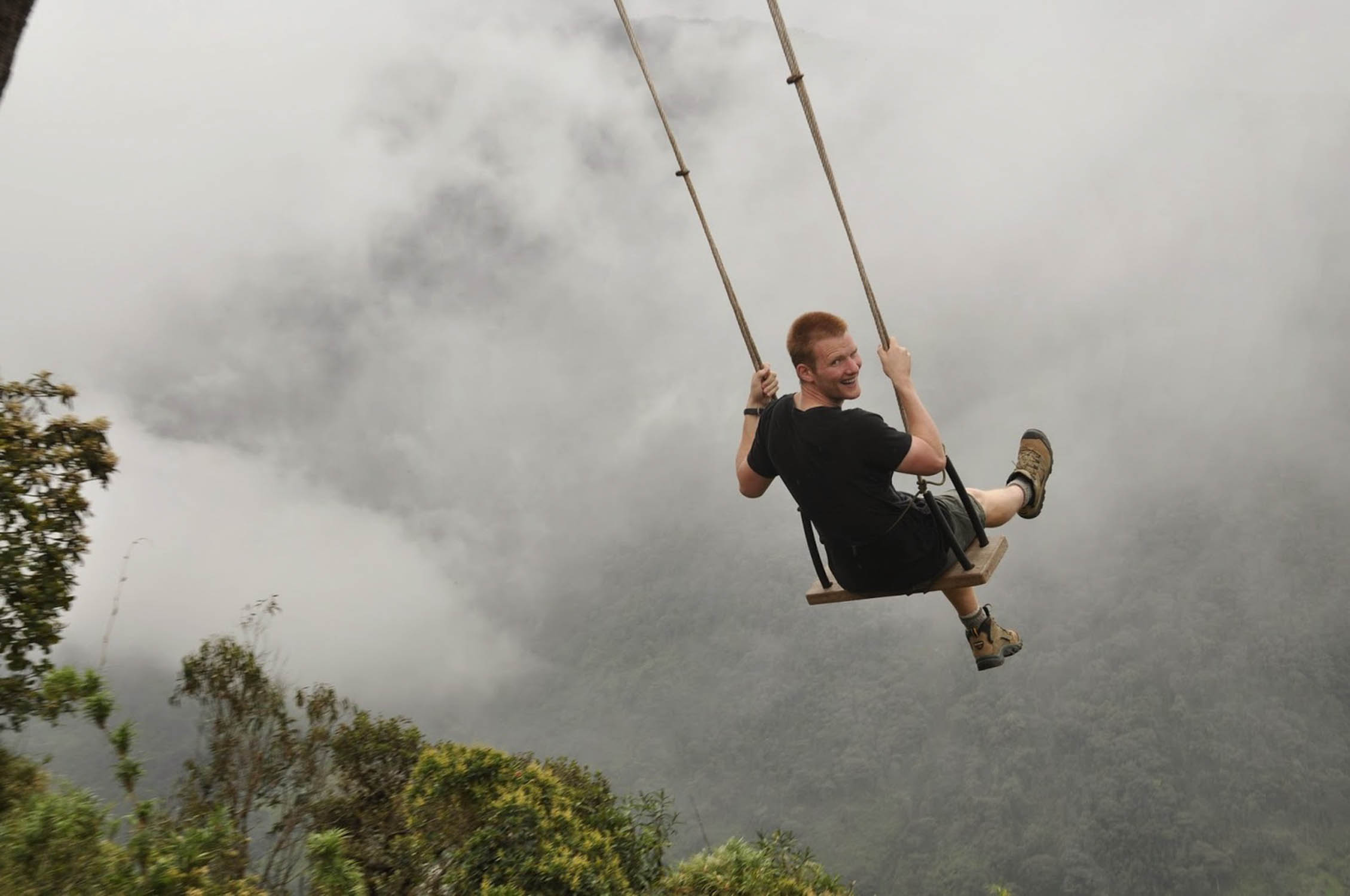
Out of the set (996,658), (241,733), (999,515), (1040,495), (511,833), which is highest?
(241,733)

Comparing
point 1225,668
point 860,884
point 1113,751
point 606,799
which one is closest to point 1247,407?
point 1225,668

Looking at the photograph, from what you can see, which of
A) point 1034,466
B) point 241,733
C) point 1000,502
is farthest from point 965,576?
point 241,733

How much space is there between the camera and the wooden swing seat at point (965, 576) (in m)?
4.23

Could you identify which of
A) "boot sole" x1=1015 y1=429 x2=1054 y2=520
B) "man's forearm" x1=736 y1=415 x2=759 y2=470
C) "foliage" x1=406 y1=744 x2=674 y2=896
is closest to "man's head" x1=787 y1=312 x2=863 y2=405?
"man's forearm" x1=736 y1=415 x2=759 y2=470

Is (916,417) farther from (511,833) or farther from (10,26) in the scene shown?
(511,833)

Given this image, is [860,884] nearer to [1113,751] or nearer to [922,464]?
[1113,751]

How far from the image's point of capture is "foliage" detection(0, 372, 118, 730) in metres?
8.83

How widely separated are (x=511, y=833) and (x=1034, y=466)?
6.68 metres

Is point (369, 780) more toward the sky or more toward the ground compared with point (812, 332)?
more toward the sky

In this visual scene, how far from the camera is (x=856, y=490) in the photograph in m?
4.11

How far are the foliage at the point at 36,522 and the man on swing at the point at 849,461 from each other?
6623 mm

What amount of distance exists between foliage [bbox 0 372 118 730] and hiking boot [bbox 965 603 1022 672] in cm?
711

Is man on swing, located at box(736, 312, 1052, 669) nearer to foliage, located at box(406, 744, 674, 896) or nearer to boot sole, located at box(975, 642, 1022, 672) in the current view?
boot sole, located at box(975, 642, 1022, 672)

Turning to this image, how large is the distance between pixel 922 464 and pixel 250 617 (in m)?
9.76
